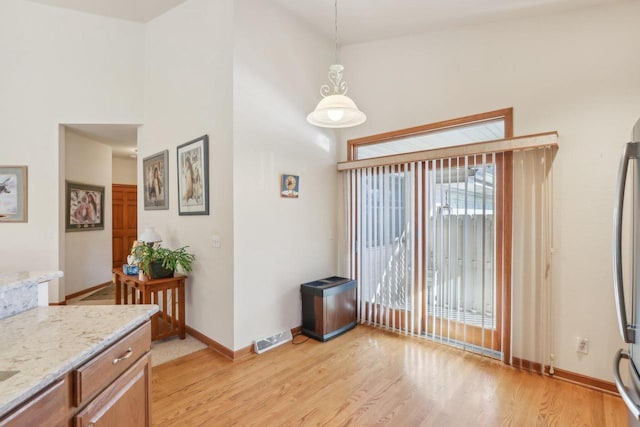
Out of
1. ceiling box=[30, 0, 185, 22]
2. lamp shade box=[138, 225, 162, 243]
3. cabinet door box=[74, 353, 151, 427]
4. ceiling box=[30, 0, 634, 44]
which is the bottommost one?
cabinet door box=[74, 353, 151, 427]

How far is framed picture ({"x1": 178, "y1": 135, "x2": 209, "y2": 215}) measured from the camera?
121 inches

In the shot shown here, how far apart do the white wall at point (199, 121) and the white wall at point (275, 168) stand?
111mm

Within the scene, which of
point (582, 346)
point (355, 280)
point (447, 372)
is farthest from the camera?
point (355, 280)

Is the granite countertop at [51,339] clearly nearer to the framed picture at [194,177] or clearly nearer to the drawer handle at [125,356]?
the drawer handle at [125,356]

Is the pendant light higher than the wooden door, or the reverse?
the pendant light

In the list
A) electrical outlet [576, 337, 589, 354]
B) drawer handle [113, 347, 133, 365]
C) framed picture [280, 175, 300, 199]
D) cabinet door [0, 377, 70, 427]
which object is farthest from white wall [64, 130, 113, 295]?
electrical outlet [576, 337, 589, 354]

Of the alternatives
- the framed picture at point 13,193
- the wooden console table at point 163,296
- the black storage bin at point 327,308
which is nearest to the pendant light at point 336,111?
the black storage bin at point 327,308

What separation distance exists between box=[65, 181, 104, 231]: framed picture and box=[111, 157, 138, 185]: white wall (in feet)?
4.00

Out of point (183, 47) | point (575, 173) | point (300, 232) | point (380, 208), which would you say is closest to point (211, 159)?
point (300, 232)

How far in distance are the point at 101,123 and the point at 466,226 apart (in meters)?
4.62

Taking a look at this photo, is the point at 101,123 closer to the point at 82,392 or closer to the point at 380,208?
the point at 380,208

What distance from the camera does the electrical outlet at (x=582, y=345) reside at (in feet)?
7.70

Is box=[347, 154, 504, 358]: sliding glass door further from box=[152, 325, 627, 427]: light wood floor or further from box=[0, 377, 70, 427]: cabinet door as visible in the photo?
box=[0, 377, 70, 427]: cabinet door

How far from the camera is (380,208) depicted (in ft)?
11.2
